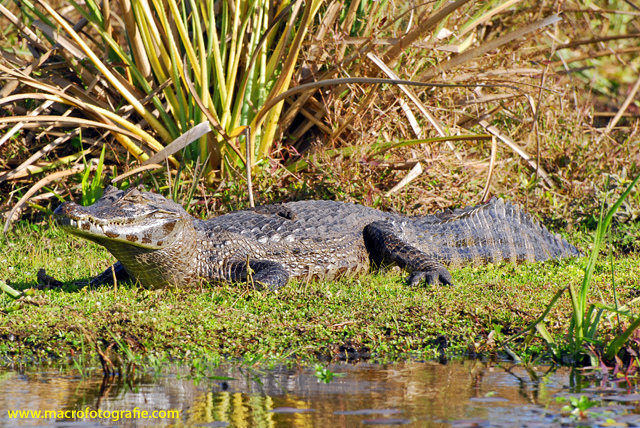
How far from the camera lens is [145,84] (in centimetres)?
656

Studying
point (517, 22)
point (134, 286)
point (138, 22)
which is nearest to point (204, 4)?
point (138, 22)

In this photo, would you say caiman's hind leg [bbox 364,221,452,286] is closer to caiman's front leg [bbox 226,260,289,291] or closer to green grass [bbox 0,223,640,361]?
green grass [bbox 0,223,640,361]

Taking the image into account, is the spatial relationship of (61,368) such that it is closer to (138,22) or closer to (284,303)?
(284,303)

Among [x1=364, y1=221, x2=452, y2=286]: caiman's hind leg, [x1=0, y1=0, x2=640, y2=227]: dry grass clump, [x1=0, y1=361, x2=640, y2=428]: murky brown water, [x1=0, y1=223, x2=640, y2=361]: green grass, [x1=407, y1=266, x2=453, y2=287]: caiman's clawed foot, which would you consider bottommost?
[x1=0, y1=361, x2=640, y2=428]: murky brown water

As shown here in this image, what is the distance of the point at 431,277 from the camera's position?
5.02m

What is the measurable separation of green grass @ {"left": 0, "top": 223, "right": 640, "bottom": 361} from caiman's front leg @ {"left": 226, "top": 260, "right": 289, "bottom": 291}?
12cm

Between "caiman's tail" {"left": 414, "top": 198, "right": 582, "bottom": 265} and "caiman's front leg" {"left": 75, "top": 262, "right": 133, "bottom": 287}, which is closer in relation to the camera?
"caiman's front leg" {"left": 75, "top": 262, "right": 133, "bottom": 287}

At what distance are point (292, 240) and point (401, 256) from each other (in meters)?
0.84

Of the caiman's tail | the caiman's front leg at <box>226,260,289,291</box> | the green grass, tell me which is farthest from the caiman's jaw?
the caiman's tail

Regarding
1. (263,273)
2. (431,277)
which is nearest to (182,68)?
(263,273)

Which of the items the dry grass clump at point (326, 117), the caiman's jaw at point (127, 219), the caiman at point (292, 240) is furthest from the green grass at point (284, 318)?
the dry grass clump at point (326, 117)

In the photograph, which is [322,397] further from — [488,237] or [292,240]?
[488,237]

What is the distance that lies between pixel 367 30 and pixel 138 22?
2.15 meters

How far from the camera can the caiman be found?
4449 mm
